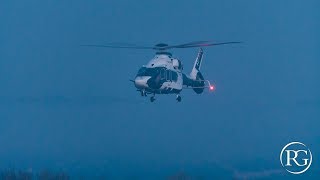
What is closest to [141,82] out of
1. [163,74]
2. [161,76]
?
[161,76]

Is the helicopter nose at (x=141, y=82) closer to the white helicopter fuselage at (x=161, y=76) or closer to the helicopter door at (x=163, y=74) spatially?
the white helicopter fuselage at (x=161, y=76)

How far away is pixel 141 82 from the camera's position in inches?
1805

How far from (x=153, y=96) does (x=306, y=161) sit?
9073 millimetres

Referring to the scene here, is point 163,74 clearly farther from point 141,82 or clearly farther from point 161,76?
point 141,82

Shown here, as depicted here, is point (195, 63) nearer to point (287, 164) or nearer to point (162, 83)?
point (162, 83)

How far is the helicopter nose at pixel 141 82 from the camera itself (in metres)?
45.8

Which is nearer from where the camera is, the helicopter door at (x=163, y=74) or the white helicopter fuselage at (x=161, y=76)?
the white helicopter fuselage at (x=161, y=76)

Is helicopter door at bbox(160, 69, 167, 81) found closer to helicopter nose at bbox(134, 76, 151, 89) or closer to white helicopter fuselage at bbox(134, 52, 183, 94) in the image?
white helicopter fuselage at bbox(134, 52, 183, 94)

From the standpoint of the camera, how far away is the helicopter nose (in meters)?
45.8

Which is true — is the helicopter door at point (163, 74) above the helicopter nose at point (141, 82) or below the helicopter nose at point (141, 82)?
above

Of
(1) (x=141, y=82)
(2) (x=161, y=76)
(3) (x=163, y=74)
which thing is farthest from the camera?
(3) (x=163, y=74)

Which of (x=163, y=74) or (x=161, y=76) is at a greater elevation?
(x=163, y=74)

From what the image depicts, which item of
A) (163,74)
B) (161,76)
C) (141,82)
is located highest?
(163,74)

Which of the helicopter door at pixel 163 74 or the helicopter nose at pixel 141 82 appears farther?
the helicopter door at pixel 163 74
